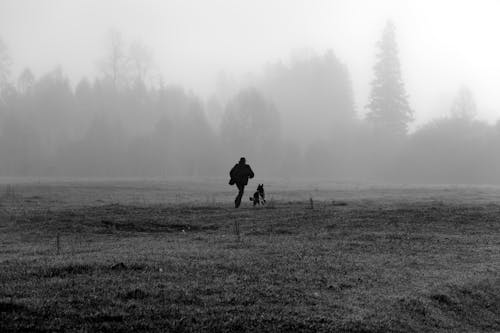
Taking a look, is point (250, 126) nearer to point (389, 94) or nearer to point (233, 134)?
point (233, 134)

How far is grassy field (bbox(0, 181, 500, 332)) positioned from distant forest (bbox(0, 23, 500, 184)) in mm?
71491

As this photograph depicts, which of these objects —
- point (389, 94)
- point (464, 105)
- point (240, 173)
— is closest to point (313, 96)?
point (389, 94)

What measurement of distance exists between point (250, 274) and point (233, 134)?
90.5 meters

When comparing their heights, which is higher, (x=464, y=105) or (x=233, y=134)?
(x=464, y=105)

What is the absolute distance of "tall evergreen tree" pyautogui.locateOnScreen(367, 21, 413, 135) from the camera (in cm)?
11339

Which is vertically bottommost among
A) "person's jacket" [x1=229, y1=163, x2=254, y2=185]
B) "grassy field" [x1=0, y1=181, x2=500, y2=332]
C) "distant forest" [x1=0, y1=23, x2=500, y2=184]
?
"grassy field" [x1=0, y1=181, x2=500, y2=332]

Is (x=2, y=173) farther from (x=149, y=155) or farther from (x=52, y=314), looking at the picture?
(x=52, y=314)

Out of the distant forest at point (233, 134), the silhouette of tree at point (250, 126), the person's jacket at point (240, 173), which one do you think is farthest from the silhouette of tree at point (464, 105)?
the person's jacket at point (240, 173)

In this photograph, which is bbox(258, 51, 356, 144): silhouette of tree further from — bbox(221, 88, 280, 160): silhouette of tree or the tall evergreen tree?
bbox(221, 88, 280, 160): silhouette of tree

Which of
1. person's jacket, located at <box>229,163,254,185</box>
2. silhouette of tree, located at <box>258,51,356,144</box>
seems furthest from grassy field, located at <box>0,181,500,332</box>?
silhouette of tree, located at <box>258,51,356,144</box>

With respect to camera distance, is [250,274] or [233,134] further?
[233,134]

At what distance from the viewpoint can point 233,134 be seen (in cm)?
10644

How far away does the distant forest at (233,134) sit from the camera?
3925 inches

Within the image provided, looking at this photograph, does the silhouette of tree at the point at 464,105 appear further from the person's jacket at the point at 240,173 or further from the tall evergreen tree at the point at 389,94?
the person's jacket at the point at 240,173
